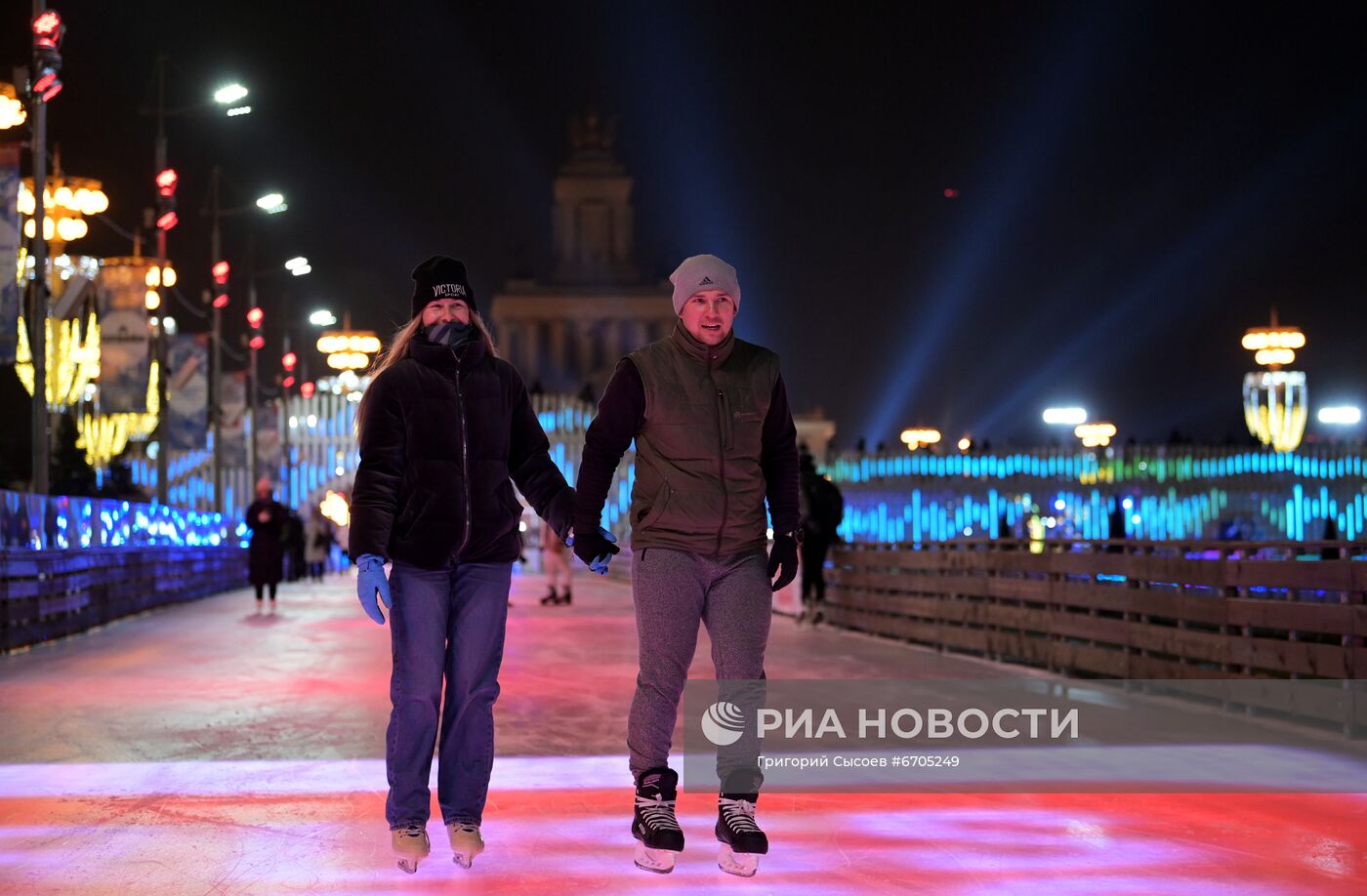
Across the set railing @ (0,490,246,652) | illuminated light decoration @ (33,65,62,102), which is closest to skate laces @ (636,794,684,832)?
railing @ (0,490,246,652)

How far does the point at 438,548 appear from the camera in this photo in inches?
226

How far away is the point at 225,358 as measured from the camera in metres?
91.4

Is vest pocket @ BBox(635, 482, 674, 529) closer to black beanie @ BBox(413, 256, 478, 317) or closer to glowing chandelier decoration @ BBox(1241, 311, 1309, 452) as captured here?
black beanie @ BBox(413, 256, 478, 317)

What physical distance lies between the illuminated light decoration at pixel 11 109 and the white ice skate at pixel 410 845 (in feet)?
58.9

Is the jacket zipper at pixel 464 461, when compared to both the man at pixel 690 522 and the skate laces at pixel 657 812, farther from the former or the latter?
the skate laces at pixel 657 812

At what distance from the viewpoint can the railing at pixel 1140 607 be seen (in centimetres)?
1020

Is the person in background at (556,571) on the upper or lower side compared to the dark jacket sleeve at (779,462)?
lower

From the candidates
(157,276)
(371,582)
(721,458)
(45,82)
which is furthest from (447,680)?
(157,276)

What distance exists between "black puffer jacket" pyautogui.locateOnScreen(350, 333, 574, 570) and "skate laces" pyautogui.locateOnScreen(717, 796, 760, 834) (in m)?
1.08

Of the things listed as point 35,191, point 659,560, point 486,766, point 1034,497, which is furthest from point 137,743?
point 1034,497

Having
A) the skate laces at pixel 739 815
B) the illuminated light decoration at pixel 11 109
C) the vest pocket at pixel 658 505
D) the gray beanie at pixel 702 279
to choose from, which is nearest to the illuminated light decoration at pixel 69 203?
the illuminated light decoration at pixel 11 109

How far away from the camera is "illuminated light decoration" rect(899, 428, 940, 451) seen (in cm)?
8881

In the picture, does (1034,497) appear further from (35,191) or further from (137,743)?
(137,743)

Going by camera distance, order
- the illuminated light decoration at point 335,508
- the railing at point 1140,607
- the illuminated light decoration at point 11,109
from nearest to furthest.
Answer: the railing at point 1140,607 < the illuminated light decoration at point 11,109 < the illuminated light decoration at point 335,508
